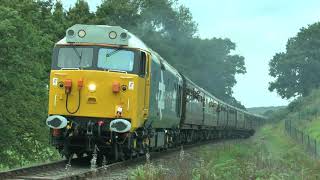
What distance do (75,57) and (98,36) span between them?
805 millimetres

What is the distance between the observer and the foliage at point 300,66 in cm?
9425

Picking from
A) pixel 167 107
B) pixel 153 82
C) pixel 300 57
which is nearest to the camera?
pixel 153 82

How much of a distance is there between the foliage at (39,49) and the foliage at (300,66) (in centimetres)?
1429

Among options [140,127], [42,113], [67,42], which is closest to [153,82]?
[140,127]

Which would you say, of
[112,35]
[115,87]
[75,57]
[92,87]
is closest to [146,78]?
[115,87]

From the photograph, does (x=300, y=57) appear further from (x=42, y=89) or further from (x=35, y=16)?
(x=42, y=89)

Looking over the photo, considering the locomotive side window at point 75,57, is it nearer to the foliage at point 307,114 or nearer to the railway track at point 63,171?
the railway track at point 63,171

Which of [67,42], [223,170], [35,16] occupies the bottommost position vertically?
[223,170]

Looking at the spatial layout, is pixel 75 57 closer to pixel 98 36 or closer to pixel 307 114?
pixel 98 36

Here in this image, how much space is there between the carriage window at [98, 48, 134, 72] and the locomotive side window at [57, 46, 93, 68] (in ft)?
1.01

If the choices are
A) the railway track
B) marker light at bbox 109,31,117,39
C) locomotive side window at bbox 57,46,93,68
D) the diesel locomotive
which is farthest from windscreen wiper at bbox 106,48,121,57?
the railway track

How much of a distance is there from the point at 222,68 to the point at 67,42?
257ft

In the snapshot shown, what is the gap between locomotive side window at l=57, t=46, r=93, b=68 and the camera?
17172 mm

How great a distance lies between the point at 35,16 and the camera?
118ft
